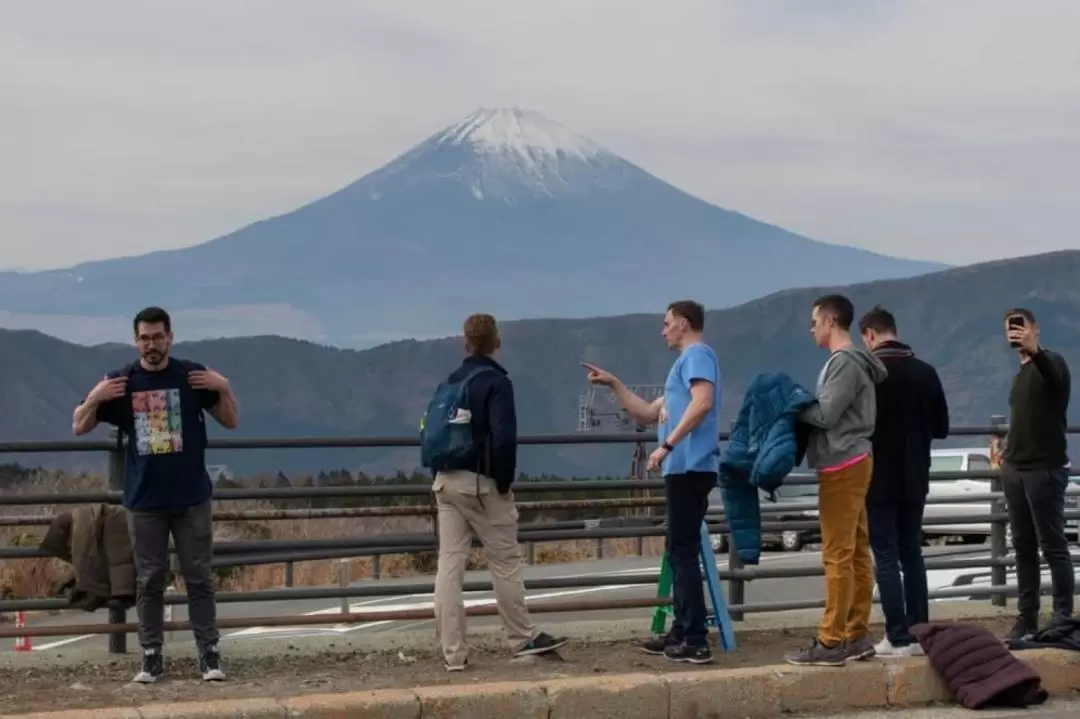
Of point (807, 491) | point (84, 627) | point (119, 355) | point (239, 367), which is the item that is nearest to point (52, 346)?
point (119, 355)

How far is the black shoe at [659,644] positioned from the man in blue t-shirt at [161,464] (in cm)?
239

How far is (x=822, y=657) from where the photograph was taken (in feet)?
29.2

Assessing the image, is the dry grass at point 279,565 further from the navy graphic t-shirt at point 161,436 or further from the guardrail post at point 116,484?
the navy graphic t-shirt at point 161,436

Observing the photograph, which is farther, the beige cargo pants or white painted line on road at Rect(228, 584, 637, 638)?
white painted line on road at Rect(228, 584, 637, 638)

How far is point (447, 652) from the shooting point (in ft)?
29.1

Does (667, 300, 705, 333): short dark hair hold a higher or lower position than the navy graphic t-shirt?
higher

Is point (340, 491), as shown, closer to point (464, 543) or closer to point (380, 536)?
point (380, 536)

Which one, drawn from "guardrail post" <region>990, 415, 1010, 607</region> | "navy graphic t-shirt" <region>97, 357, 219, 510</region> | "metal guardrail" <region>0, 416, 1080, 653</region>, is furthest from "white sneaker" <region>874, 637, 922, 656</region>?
"navy graphic t-shirt" <region>97, 357, 219, 510</region>

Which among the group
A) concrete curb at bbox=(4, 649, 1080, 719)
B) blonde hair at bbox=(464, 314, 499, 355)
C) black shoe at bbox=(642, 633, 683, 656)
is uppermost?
blonde hair at bbox=(464, 314, 499, 355)

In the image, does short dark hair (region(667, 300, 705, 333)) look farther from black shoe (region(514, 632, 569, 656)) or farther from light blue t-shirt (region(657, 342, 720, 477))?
black shoe (region(514, 632, 569, 656))

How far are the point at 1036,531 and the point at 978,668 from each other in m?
1.31

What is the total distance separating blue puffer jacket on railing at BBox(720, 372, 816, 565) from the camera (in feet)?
28.4

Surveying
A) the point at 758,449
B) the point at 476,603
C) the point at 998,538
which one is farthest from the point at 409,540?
the point at 476,603

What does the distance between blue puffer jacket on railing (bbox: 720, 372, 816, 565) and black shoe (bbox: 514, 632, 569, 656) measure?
1.14 meters
